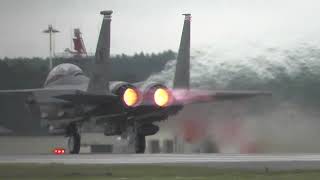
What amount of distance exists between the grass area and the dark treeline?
28.9 metres

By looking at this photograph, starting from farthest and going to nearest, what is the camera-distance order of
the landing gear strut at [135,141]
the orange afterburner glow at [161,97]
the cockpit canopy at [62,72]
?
1. the cockpit canopy at [62,72]
2. the landing gear strut at [135,141]
3. the orange afterburner glow at [161,97]

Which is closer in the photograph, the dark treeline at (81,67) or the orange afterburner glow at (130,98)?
the orange afterburner glow at (130,98)

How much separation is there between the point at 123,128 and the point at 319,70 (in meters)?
13.5

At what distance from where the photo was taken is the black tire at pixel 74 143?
53.8 metres

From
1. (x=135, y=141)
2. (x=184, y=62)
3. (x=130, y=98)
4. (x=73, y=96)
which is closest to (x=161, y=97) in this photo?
(x=130, y=98)

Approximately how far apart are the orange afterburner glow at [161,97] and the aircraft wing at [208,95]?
2.97 feet

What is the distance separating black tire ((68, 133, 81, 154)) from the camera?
53.8 metres

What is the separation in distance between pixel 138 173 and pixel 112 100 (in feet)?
82.5

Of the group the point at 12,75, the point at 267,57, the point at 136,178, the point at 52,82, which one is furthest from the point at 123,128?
the point at 136,178

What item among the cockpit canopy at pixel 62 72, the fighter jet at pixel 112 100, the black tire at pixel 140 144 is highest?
the cockpit canopy at pixel 62 72

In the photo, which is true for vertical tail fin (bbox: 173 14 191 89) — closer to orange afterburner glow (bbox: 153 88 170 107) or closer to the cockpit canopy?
orange afterburner glow (bbox: 153 88 170 107)

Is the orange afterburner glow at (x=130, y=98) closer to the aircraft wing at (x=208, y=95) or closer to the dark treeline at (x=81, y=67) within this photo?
the aircraft wing at (x=208, y=95)

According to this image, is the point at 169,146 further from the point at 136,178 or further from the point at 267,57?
the point at 136,178

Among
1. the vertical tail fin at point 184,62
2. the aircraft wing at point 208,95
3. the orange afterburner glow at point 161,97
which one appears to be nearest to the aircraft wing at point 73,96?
the orange afterburner glow at point 161,97
